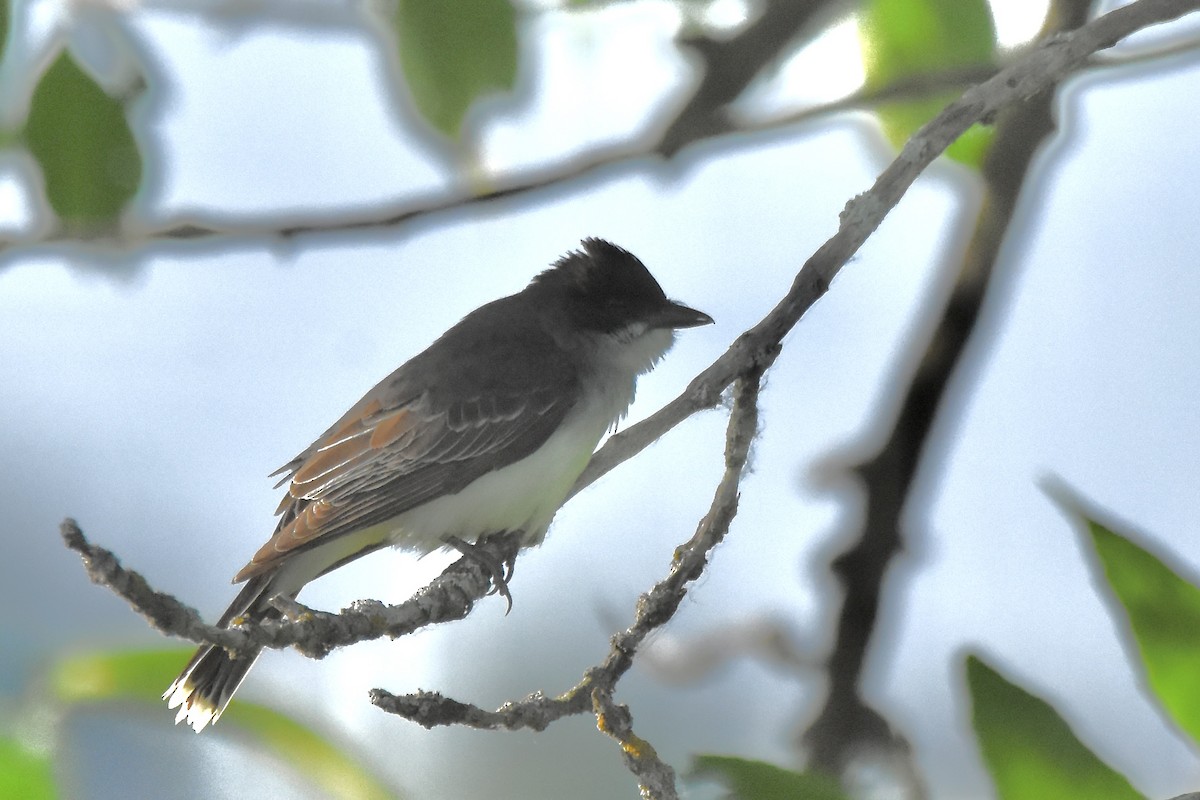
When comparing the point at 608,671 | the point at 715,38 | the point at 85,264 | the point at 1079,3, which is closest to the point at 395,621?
the point at 608,671

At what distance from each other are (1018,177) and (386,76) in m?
1.17

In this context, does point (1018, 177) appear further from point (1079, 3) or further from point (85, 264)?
point (85, 264)

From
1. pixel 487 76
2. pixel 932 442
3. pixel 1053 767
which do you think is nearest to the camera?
pixel 1053 767

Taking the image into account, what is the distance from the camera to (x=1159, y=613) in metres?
0.78

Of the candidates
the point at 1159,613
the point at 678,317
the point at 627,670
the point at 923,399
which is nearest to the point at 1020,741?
the point at 1159,613

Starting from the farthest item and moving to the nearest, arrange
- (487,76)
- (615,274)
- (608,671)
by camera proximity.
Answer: (615,274) → (608,671) → (487,76)

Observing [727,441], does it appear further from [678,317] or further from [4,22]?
[678,317]

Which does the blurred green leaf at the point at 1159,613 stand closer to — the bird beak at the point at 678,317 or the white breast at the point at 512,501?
the white breast at the point at 512,501

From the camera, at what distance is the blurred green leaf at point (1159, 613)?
776 millimetres

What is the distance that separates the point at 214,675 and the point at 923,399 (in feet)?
4.03

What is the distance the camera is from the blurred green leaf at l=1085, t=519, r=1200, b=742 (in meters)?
0.78

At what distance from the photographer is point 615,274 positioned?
2.44 m

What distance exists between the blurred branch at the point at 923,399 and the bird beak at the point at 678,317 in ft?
1.29

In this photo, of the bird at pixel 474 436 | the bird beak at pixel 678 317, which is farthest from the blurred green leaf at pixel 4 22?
the bird beak at pixel 678 317
